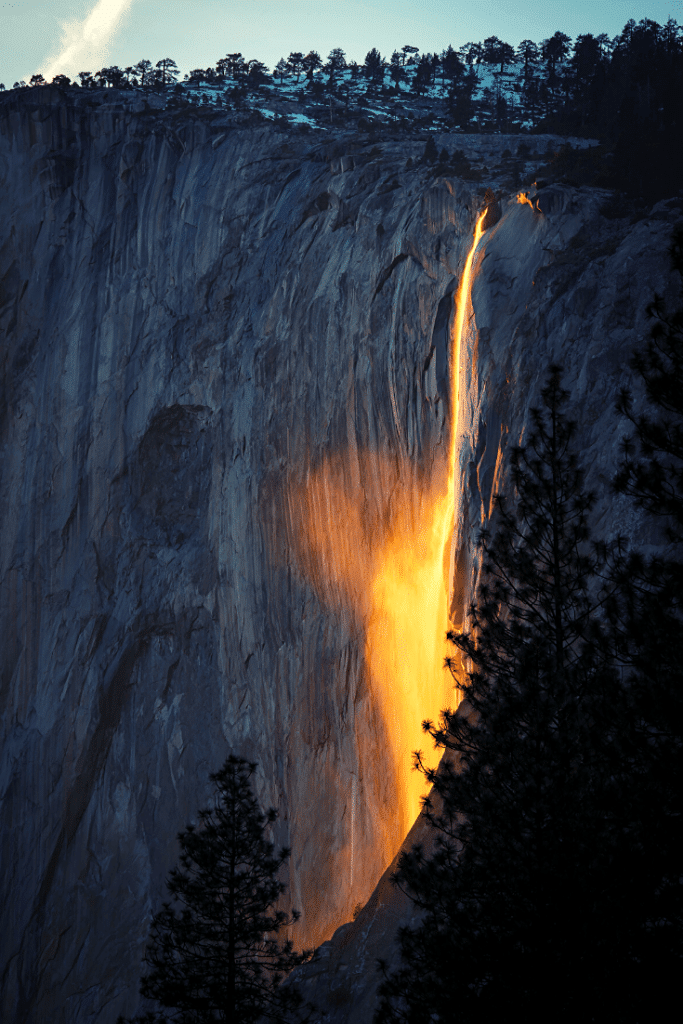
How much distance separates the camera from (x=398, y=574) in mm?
23562

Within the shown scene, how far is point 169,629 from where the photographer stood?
1309 inches

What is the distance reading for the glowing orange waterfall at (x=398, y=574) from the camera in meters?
20.8

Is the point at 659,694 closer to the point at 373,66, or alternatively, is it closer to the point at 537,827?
the point at 537,827

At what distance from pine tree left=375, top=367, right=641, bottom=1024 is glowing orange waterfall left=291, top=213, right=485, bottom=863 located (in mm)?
8927

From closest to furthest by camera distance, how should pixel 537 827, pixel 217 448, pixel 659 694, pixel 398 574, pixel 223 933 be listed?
pixel 659 694 < pixel 537 827 < pixel 223 933 < pixel 398 574 < pixel 217 448

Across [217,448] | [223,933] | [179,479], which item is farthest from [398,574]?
[179,479]

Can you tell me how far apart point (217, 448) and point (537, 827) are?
26.4 m

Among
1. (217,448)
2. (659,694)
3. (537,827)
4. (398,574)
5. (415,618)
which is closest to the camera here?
(659,694)

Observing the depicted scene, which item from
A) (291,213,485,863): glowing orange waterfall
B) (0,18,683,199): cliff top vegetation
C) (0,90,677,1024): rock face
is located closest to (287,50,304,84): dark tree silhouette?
(0,18,683,199): cliff top vegetation

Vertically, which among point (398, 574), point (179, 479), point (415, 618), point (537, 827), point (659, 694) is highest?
point (179, 479)

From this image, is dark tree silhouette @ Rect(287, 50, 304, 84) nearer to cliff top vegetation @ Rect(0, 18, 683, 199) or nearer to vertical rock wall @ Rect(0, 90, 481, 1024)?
cliff top vegetation @ Rect(0, 18, 683, 199)

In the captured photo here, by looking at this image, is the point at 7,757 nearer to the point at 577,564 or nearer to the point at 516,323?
the point at 516,323

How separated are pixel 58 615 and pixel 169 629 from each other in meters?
6.12

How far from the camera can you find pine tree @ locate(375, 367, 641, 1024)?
7789 millimetres
